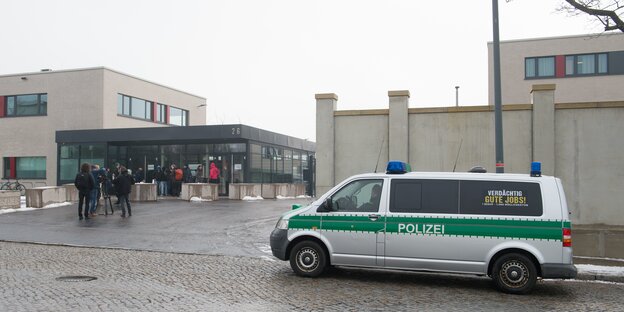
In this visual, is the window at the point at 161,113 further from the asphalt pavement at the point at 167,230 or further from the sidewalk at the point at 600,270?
the sidewalk at the point at 600,270

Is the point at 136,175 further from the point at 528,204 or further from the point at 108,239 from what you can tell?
the point at 528,204

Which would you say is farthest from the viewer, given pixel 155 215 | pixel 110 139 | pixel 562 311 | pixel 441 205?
pixel 110 139

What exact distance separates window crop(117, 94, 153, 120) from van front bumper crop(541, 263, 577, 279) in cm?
3150

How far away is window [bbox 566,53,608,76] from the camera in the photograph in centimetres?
3384

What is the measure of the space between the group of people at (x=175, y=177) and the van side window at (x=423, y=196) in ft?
63.9

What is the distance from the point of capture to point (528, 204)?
28.9 ft

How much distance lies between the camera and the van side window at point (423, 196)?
9.12 m

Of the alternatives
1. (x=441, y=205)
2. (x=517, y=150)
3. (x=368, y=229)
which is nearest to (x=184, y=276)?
(x=368, y=229)

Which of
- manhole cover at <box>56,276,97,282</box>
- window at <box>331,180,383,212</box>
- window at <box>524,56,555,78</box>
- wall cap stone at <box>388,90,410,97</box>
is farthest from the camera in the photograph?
window at <box>524,56,555,78</box>

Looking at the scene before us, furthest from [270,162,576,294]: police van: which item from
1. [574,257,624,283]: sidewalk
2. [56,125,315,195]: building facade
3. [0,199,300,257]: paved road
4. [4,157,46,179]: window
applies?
[4,157,46,179]: window

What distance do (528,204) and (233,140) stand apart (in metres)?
21.9

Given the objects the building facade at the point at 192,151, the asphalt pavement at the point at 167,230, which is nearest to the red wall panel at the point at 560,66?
the building facade at the point at 192,151

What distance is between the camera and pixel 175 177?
28.2 m

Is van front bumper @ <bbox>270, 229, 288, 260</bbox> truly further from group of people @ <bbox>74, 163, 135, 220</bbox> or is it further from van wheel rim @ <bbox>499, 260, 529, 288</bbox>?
group of people @ <bbox>74, 163, 135, 220</bbox>
